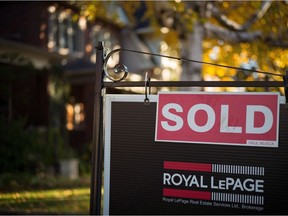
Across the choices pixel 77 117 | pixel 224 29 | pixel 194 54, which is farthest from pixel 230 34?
pixel 77 117

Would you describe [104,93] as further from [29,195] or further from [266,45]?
[266,45]

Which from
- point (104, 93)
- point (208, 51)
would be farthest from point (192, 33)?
point (104, 93)

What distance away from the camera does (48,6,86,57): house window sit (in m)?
15.4

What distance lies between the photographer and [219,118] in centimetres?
341

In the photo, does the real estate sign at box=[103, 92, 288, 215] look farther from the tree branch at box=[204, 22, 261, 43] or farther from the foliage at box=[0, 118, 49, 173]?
the foliage at box=[0, 118, 49, 173]

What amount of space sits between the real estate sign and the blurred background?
5.71 feet

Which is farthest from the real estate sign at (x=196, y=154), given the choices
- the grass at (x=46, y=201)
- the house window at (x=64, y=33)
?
the house window at (x=64, y=33)

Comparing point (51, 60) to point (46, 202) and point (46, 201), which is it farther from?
point (46, 202)

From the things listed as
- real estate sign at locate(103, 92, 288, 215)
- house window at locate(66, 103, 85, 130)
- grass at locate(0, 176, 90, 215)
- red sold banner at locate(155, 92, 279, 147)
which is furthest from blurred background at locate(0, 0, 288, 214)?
red sold banner at locate(155, 92, 279, 147)

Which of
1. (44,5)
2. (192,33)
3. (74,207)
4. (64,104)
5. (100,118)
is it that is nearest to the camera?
(100,118)

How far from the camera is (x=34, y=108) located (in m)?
14.7

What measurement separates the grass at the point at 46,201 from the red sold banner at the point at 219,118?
3.83 m

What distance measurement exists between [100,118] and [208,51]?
10.1 metres

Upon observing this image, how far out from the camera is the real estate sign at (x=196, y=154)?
327 centimetres
